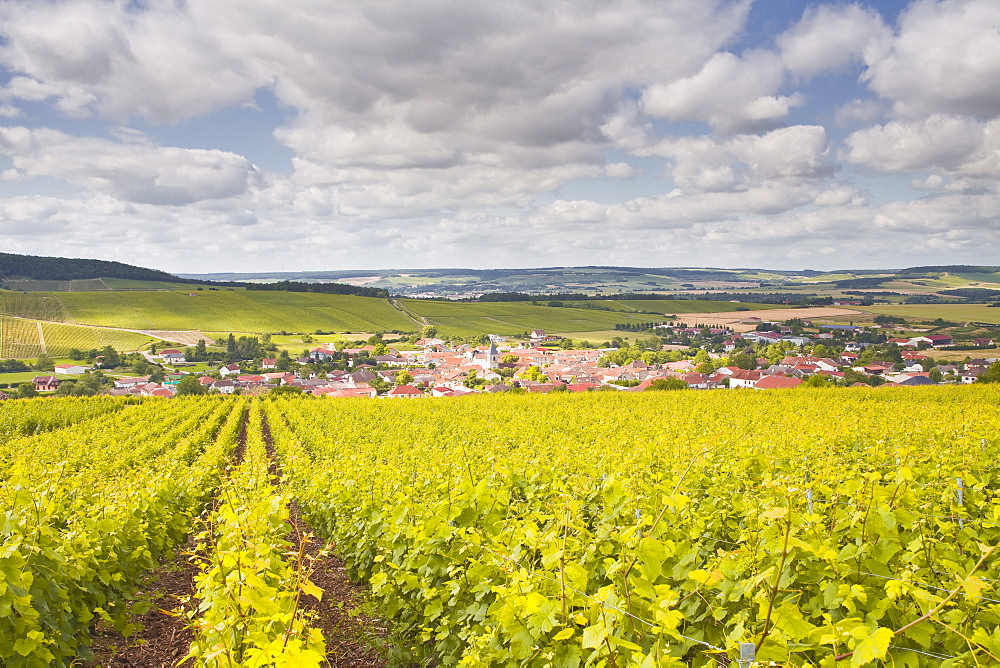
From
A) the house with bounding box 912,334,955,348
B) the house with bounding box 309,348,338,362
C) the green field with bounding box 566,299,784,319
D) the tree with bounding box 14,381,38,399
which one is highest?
the green field with bounding box 566,299,784,319

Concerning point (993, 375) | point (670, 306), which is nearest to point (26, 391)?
point (993, 375)

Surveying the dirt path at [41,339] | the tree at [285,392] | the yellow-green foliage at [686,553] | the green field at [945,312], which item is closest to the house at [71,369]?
the dirt path at [41,339]

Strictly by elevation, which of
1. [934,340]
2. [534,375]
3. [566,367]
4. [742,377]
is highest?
[934,340]

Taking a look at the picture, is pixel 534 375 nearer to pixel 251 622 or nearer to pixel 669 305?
pixel 251 622

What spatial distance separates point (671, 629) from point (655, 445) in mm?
8381

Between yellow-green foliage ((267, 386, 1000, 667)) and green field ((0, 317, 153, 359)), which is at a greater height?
yellow-green foliage ((267, 386, 1000, 667))

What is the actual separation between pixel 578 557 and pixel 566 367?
3234 inches

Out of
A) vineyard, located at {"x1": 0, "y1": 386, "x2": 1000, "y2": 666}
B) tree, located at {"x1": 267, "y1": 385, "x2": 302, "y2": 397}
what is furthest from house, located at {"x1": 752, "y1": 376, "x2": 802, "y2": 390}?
tree, located at {"x1": 267, "y1": 385, "x2": 302, "y2": 397}

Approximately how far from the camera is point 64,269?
158 m

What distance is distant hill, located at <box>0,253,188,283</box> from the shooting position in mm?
150750

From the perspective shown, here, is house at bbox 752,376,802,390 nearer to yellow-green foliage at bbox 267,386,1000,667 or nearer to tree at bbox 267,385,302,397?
tree at bbox 267,385,302,397

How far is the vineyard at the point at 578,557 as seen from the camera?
268 cm

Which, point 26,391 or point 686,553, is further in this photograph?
point 26,391

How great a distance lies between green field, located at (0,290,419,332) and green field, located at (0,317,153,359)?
21.8 feet
